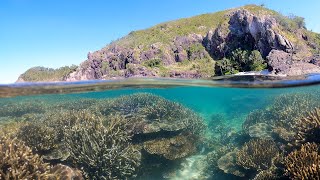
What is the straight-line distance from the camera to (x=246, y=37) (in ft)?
212

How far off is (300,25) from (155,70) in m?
35.8

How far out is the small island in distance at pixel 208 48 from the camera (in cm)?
5366

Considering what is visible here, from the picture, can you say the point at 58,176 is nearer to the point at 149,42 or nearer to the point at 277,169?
the point at 277,169

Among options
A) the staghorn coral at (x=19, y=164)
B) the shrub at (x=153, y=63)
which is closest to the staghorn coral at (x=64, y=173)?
the staghorn coral at (x=19, y=164)

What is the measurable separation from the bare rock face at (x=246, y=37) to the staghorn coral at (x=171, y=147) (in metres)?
45.3

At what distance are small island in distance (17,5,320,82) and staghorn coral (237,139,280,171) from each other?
2803 centimetres

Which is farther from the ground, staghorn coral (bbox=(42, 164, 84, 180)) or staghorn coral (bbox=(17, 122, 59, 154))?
staghorn coral (bbox=(17, 122, 59, 154))

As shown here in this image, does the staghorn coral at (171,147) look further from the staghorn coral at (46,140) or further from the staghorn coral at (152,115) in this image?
the staghorn coral at (46,140)

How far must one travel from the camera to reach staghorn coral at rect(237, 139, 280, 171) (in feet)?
35.3

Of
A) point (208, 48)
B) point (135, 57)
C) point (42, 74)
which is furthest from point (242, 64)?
point (42, 74)

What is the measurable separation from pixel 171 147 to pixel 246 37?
57784 millimetres

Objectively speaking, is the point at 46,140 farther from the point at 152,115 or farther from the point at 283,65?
the point at 283,65

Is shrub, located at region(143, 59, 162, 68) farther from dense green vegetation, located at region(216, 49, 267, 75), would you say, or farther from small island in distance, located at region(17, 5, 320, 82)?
dense green vegetation, located at region(216, 49, 267, 75)

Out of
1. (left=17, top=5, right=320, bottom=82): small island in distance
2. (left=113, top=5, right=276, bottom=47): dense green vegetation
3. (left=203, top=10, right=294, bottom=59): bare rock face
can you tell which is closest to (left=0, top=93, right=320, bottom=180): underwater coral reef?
(left=17, top=5, right=320, bottom=82): small island in distance
